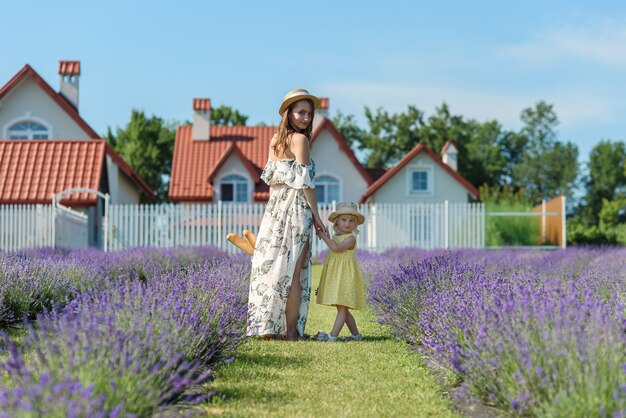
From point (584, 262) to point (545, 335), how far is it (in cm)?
1053

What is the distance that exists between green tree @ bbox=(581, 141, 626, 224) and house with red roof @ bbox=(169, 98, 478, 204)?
1175 inches

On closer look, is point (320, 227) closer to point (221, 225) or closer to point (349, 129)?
point (221, 225)

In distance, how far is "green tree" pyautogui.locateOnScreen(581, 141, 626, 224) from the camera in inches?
2386

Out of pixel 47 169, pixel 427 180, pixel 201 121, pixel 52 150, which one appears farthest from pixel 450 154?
pixel 47 169

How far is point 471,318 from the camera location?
4.79m

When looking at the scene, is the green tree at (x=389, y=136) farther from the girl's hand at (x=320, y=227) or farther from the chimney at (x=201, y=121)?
the girl's hand at (x=320, y=227)

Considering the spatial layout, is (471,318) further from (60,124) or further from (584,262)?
(60,124)

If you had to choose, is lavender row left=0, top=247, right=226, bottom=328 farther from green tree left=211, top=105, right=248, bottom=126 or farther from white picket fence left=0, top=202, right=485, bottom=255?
green tree left=211, top=105, right=248, bottom=126

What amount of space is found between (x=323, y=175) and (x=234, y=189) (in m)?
3.43

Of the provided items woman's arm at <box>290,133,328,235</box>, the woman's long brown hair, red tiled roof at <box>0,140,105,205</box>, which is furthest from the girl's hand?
red tiled roof at <box>0,140,105,205</box>

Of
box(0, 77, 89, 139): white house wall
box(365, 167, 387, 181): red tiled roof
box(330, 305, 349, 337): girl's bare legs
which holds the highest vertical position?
box(0, 77, 89, 139): white house wall

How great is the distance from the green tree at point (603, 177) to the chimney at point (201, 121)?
3393 centimetres

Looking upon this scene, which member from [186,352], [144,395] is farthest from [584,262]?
[144,395]

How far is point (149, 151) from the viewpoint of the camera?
4603 centimetres
